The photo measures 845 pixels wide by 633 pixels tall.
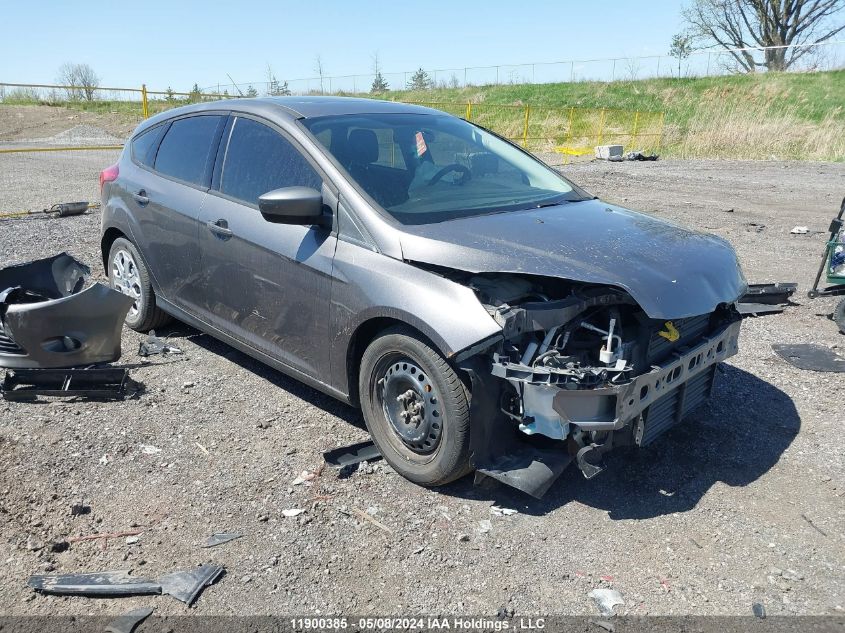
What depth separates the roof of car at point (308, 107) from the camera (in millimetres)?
4309

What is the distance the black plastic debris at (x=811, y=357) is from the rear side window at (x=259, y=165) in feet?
12.6

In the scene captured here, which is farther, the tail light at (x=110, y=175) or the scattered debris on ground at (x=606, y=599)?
the tail light at (x=110, y=175)

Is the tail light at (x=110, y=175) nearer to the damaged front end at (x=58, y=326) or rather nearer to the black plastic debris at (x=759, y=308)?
the damaged front end at (x=58, y=326)

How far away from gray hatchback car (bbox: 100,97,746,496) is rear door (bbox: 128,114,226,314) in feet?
0.07

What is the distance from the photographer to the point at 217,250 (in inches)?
173

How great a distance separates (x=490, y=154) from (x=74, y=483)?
10.4 feet

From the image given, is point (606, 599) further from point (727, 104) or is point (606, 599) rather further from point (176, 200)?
point (727, 104)

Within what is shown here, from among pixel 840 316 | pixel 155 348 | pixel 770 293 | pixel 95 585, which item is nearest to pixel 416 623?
pixel 95 585

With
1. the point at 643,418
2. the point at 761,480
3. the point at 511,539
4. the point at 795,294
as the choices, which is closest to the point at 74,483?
the point at 511,539

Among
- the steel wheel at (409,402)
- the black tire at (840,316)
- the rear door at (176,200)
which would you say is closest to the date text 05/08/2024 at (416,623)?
the steel wheel at (409,402)

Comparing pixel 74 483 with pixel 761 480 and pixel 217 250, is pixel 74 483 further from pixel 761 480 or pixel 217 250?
pixel 761 480

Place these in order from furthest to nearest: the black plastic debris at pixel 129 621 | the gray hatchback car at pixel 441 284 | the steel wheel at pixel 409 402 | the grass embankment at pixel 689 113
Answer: the grass embankment at pixel 689 113
the steel wheel at pixel 409 402
the gray hatchback car at pixel 441 284
the black plastic debris at pixel 129 621

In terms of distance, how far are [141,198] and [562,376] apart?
3633 mm

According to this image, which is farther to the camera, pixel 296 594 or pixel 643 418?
pixel 643 418
